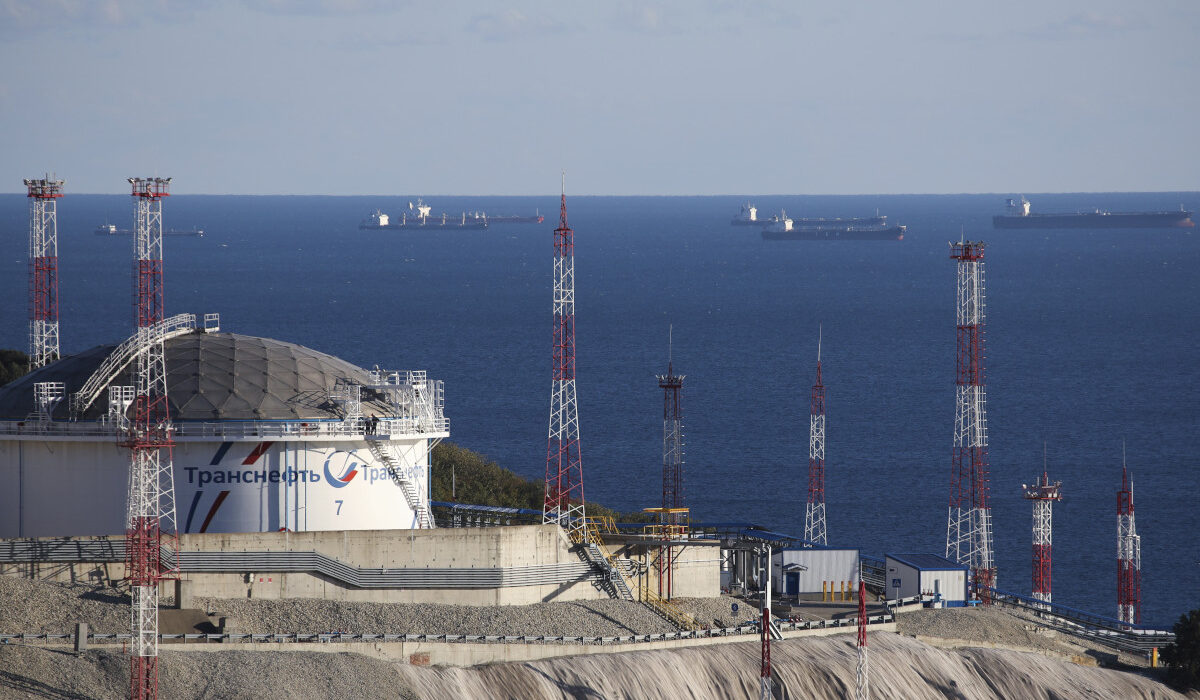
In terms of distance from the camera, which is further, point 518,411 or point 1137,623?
point 518,411

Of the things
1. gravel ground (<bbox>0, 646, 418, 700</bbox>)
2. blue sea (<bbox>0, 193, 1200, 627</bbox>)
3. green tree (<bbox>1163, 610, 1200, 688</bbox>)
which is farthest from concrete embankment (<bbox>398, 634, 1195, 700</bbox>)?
blue sea (<bbox>0, 193, 1200, 627</bbox>)

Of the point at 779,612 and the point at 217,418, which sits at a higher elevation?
the point at 217,418

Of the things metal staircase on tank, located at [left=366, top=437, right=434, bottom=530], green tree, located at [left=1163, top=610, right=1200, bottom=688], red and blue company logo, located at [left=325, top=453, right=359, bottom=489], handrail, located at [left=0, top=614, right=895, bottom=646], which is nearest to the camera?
handrail, located at [left=0, top=614, right=895, bottom=646]

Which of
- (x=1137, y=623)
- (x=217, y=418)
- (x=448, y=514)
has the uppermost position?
(x=217, y=418)

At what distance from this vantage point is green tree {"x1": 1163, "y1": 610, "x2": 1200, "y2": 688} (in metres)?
50.7

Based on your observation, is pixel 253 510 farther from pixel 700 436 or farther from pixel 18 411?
pixel 700 436

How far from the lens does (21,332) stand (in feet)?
521

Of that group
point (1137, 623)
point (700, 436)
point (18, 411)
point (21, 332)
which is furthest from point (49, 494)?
point (21, 332)

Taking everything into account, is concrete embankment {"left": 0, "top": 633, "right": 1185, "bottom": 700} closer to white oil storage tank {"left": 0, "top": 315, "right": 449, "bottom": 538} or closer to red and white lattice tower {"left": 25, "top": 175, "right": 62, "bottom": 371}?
white oil storage tank {"left": 0, "top": 315, "right": 449, "bottom": 538}

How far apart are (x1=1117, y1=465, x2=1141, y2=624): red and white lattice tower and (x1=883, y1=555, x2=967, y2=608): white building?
8.55 metres

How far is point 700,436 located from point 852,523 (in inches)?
1180

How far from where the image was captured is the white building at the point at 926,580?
56.6m

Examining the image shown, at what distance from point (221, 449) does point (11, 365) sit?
1696 inches

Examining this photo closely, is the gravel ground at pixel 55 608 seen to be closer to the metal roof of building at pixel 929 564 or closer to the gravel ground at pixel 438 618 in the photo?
the gravel ground at pixel 438 618
